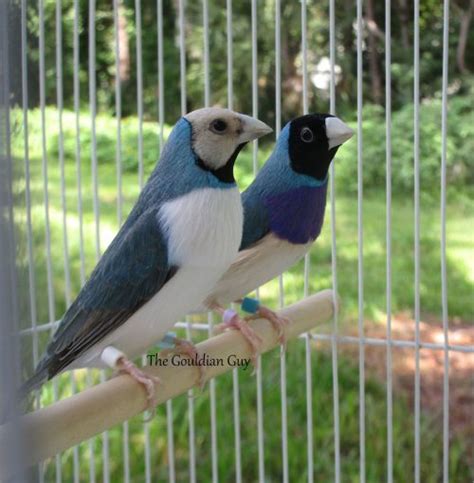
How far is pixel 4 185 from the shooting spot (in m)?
0.17

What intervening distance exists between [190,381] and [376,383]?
1239 mm

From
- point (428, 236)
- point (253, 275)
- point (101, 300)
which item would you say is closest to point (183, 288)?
point (101, 300)

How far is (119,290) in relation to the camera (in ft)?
2.44

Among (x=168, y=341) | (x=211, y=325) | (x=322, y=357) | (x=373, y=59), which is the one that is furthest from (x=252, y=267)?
(x=373, y=59)

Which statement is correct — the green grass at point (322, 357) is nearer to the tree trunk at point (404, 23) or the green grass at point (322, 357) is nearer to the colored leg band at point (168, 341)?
the colored leg band at point (168, 341)

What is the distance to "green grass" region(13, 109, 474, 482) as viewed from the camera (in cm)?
167

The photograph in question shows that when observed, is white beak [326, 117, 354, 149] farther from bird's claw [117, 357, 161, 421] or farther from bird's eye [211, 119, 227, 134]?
bird's claw [117, 357, 161, 421]

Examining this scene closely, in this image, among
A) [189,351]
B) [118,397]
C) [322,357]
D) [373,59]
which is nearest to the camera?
[118,397]

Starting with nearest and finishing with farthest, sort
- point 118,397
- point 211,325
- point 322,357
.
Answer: point 118,397 < point 211,325 < point 322,357

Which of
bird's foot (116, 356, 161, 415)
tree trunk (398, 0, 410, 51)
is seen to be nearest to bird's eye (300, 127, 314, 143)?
bird's foot (116, 356, 161, 415)

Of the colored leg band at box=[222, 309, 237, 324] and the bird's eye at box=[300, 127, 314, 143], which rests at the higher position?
the bird's eye at box=[300, 127, 314, 143]

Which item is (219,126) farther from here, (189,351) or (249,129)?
(189,351)

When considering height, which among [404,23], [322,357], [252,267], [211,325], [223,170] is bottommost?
[322,357]

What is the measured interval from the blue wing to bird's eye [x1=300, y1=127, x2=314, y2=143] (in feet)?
0.79
